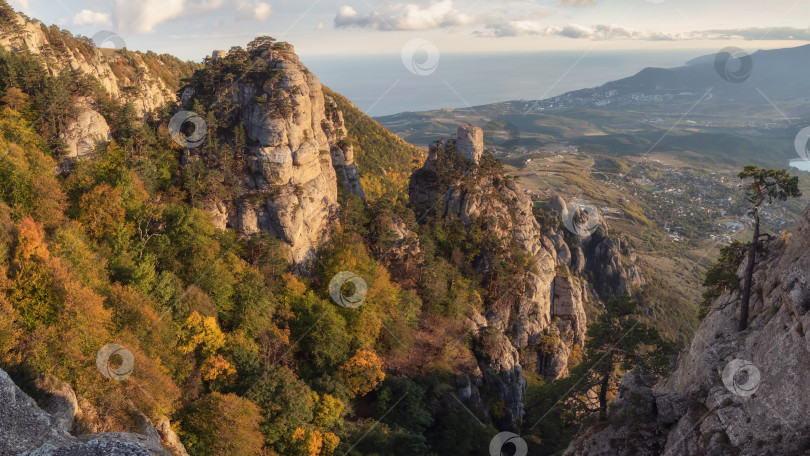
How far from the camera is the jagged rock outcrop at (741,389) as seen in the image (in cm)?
1277

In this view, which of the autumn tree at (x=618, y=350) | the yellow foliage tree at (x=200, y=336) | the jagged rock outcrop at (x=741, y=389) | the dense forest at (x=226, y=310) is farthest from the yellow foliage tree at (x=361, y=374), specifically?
the jagged rock outcrop at (x=741, y=389)

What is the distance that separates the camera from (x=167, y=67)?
93.6 metres

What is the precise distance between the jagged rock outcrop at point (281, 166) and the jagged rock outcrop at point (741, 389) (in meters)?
30.8

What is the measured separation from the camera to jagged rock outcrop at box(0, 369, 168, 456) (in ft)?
42.7

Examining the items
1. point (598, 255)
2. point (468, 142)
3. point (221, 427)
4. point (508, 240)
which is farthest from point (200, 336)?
point (598, 255)

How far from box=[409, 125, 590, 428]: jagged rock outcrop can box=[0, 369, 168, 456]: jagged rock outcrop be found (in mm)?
34229

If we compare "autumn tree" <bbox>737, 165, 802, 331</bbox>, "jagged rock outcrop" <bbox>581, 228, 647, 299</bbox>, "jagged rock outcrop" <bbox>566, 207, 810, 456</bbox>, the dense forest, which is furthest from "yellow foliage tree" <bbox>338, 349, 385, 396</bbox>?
"jagged rock outcrop" <bbox>581, 228, 647, 299</bbox>

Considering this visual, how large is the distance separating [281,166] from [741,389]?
3753cm

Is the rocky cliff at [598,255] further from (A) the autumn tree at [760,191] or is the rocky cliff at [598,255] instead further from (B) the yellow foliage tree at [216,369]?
(B) the yellow foliage tree at [216,369]

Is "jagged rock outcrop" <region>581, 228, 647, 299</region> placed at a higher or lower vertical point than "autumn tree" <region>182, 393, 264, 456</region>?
lower

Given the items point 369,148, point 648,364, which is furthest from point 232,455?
point 369,148

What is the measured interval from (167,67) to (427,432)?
99853 millimetres

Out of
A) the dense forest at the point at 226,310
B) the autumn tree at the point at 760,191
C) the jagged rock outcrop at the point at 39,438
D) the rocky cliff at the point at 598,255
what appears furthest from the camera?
the rocky cliff at the point at 598,255

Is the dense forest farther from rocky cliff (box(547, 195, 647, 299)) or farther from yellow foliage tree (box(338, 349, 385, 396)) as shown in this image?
rocky cliff (box(547, 195, 647, 299))
